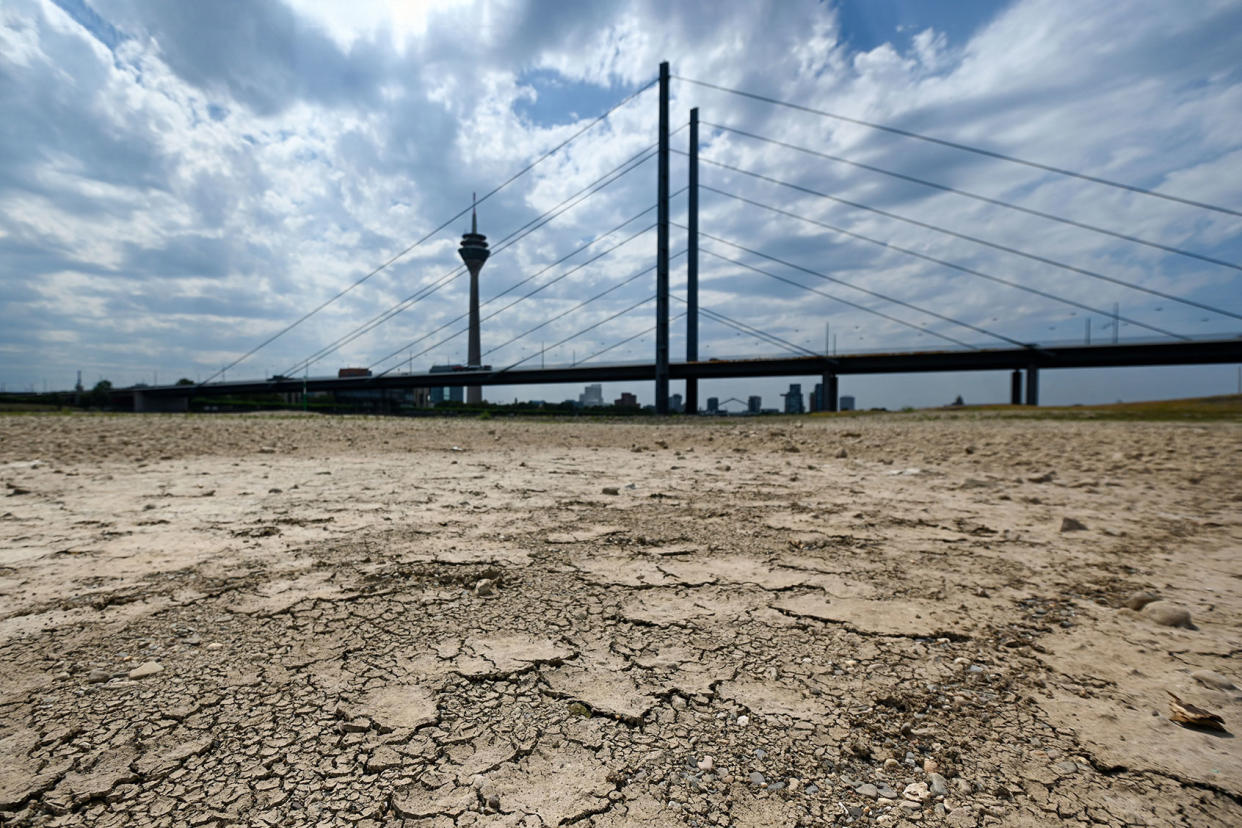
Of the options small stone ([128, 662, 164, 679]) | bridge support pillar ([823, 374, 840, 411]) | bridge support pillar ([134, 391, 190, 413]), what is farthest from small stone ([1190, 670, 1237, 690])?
bridge support pillar ([134, 391, 190, 413])

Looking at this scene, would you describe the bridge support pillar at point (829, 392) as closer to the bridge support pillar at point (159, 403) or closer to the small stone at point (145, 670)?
the small stone at point (145, 670)

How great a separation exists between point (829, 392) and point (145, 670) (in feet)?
104

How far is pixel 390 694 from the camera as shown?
4.25ft

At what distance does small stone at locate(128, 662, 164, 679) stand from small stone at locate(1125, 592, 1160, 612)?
2977 millimetres

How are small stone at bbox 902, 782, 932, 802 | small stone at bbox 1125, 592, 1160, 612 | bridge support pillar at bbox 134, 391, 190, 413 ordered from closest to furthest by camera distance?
small stone at bbox 902, 782, 932, 802
small stone at bbox 1125, 592, 1160, 612
bridge support pillar at bbox 134, 391, 190, 413

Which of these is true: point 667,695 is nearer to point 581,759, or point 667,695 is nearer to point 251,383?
point 581,759

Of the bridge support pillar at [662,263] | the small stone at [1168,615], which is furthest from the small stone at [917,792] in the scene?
the bridge support pillar at [662,263]

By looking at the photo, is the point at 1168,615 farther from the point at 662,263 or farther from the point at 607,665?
the point at 662,263

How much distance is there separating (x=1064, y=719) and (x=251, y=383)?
52942 mm

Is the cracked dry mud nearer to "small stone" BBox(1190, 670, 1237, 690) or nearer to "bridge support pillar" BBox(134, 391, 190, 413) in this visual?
"small stone" BBox(1190, 670, 1237, 690)

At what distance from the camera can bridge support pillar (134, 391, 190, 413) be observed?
126 ft

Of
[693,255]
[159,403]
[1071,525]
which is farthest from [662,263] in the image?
[159,403]

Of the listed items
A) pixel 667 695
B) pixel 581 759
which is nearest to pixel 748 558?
pixel 667 695

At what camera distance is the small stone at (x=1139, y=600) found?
1.82m
